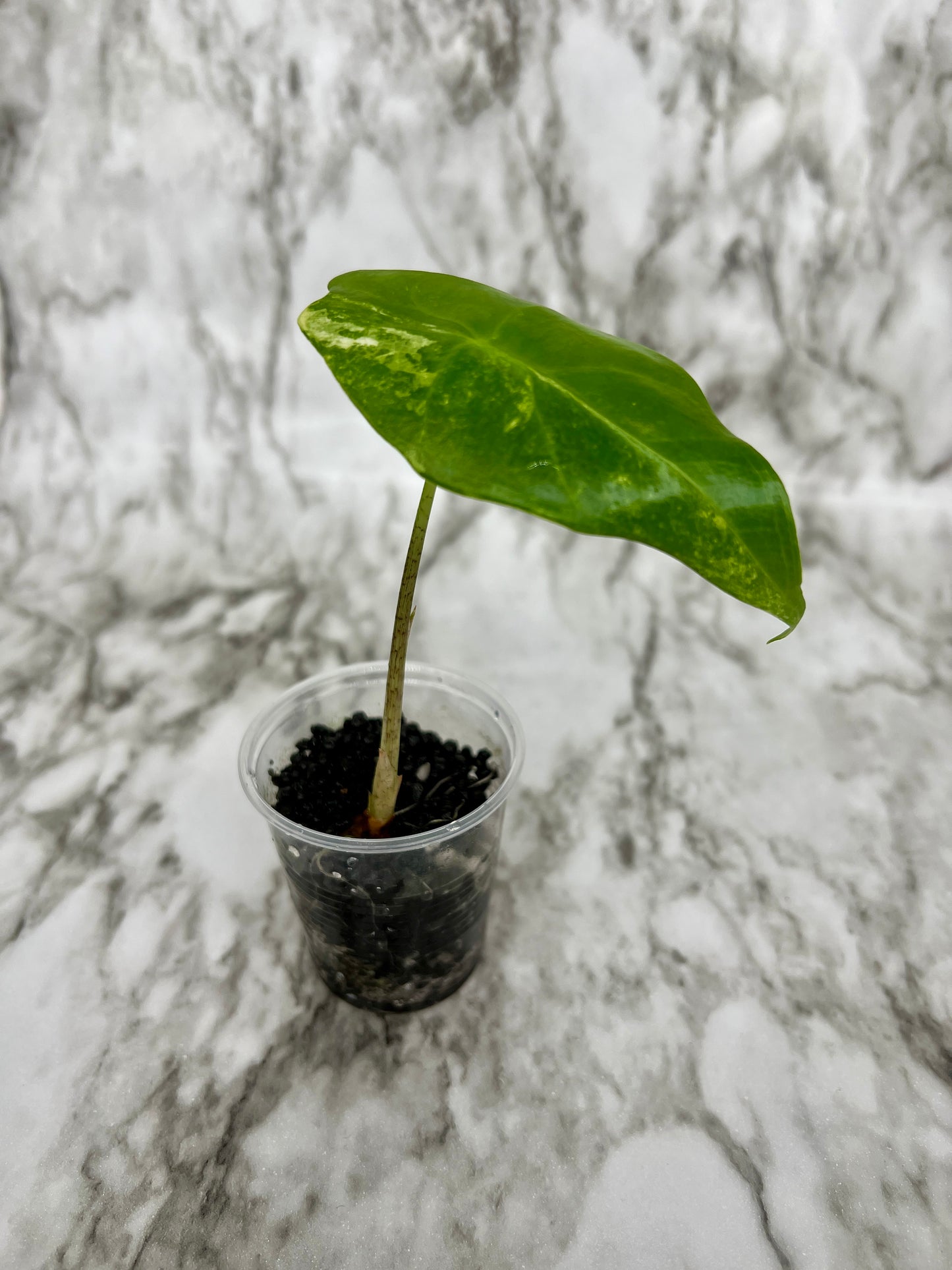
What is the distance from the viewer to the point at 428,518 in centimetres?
49

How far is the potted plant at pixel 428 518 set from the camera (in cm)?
37

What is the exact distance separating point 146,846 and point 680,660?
544 millimetres

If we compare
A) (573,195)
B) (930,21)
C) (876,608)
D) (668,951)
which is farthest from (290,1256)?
(930,21)

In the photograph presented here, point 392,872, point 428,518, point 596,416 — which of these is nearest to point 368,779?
point 392,872

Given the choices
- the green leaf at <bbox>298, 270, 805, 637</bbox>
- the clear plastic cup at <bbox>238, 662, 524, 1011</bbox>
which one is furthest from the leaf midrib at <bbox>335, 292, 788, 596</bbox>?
the clear plastic cup at <bbox>238, 662, 524, 1011</bbox>

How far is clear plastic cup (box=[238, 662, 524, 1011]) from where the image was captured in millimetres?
588

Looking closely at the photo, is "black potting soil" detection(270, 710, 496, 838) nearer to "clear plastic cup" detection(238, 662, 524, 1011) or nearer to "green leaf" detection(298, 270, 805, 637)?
"clear plastic cup" detection(238, 662, 524, 1011)

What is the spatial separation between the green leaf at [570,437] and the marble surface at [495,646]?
41cm

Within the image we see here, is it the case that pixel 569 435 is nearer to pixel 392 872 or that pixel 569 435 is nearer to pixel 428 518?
pixel 428 518

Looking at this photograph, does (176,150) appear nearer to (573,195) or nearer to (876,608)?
(573,195)

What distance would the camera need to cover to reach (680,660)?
100cm

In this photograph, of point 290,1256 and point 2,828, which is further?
point 2,828

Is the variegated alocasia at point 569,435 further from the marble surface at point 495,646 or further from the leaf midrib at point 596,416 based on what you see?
the marble surface at point 495,646

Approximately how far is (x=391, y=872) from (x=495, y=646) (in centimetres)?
45
